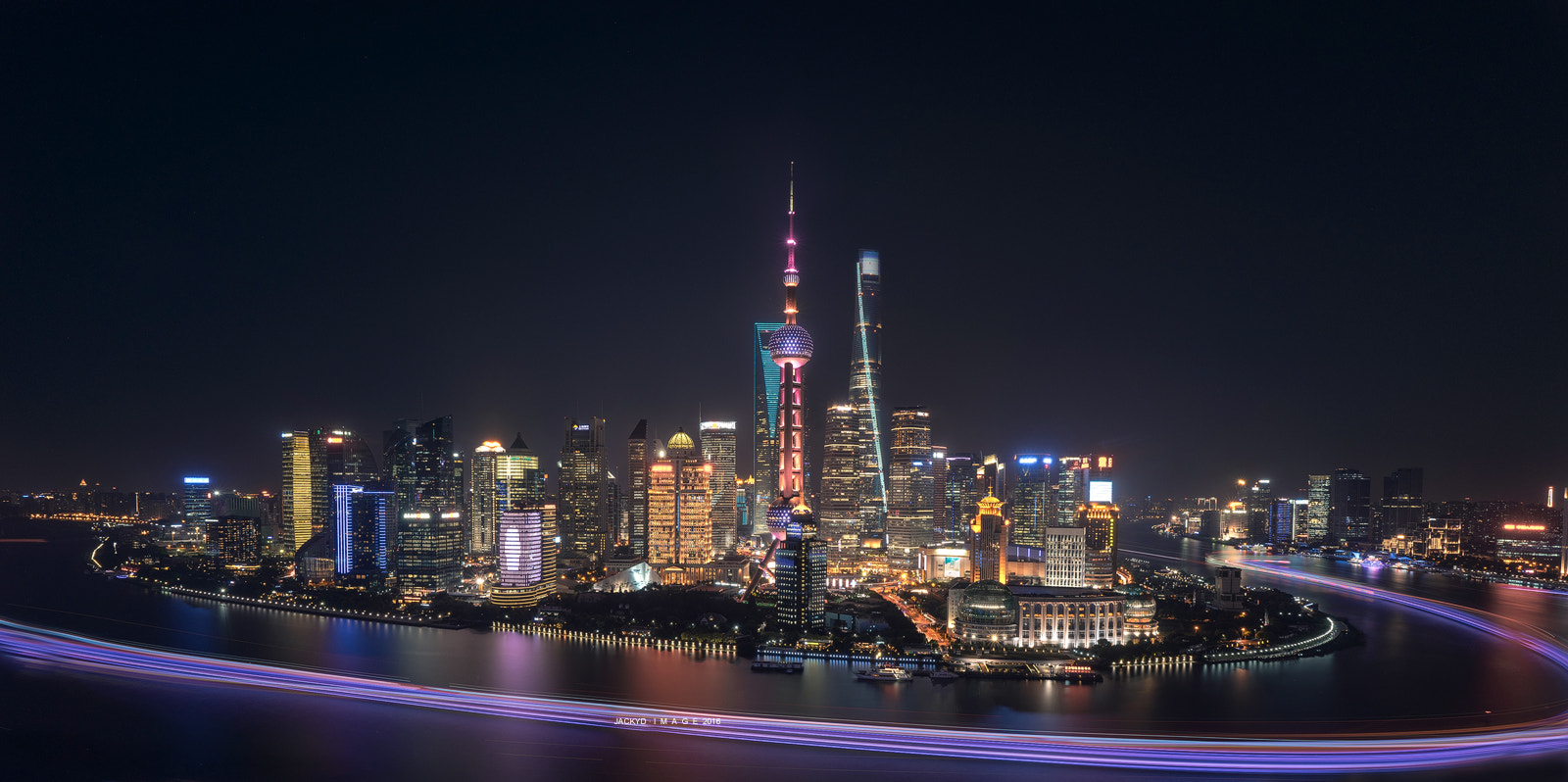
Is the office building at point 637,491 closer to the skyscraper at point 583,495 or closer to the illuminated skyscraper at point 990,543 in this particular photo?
the skyscraper at point 583,495

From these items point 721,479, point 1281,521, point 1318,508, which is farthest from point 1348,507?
point 721,479

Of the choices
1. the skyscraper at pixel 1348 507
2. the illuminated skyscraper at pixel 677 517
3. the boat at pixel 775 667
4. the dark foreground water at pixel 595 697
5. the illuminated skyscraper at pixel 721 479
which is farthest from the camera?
the skyscraper at pixel 1348 507

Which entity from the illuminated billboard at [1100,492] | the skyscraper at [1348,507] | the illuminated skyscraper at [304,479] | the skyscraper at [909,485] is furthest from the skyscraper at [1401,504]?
the illuminated skyscraper at [304,479]

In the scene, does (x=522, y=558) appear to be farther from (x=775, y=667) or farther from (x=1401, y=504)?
(x=1401, y=504)

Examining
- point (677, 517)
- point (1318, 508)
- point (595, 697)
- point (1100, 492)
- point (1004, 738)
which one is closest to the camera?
point (1004, 738)

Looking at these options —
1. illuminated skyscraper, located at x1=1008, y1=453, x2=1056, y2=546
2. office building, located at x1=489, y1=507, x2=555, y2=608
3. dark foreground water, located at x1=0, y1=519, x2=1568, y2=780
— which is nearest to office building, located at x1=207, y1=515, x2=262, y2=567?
dark foreground water, located at x1=0, y1=519, x2=1568, y2=780

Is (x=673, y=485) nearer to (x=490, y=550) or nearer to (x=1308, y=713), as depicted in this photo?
(x=490, y=550)

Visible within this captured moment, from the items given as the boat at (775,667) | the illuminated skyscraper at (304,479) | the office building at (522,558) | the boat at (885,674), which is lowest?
the boat at (885,674)

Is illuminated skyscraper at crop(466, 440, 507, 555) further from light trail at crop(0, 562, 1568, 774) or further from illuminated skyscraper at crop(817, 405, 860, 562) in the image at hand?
light trail at crop(0, 562, 1568, 774)
